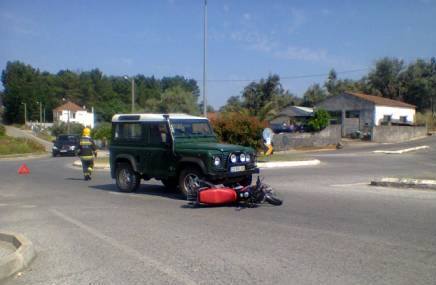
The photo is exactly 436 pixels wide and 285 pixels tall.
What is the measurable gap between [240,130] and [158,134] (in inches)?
554

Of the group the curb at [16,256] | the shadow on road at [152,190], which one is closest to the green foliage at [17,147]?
the shadow on road at [152,190]

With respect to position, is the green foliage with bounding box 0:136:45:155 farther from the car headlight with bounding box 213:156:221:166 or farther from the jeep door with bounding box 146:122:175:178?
the car headlight with bounding box 213:156:221:166

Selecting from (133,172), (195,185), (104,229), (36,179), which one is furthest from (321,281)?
(36,179)

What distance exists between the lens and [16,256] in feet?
20.1

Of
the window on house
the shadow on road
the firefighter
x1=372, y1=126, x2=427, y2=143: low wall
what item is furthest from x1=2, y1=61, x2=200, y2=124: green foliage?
the shadow on road

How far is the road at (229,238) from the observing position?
19.0 ft

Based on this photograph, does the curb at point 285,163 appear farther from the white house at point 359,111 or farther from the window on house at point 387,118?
the window on house at point 387,118

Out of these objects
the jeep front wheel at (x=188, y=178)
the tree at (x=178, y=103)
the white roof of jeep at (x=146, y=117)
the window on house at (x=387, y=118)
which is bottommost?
the jeep front wheel at (x=188, y=178)

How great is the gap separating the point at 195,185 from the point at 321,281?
569cm

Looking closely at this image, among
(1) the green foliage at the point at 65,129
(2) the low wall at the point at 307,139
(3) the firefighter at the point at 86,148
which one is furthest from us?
(1) the green foliage at the point at 65,129

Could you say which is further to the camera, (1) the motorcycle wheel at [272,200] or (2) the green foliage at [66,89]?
(2) the green foliage at [66,89]

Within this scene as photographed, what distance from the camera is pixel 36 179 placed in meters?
18.3

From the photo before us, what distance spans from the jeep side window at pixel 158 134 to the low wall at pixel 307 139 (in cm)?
2625

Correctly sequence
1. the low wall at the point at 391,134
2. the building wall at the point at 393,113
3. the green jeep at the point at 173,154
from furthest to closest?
the building wall at the point at 393,113 → the low wall at the point at 391,134 → the green jeep at the point at 173,154
